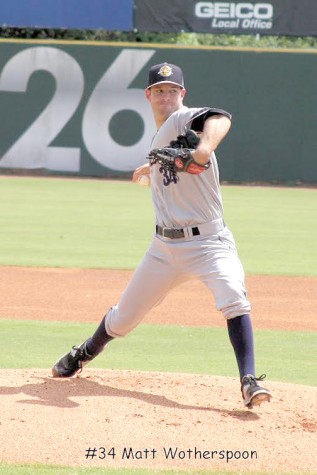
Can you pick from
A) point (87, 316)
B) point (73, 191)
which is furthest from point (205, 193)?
point (73, 191)

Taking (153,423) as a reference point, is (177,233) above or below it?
above

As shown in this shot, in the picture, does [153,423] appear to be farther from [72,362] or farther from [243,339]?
[72,362]

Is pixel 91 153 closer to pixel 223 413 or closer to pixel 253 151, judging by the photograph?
pixel 253 151

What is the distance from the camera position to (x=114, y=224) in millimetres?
15508

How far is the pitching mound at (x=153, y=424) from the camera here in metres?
4.71

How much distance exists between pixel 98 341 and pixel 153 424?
1.05 m

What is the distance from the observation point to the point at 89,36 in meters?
29.1

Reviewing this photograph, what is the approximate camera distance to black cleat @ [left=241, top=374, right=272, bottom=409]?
17.1 ft

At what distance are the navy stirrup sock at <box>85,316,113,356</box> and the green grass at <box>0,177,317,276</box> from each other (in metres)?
5.49

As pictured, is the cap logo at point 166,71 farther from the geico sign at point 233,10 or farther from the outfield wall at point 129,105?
the geico sign at point 233,10

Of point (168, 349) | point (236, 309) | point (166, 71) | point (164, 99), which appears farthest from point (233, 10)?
point (236, 309)

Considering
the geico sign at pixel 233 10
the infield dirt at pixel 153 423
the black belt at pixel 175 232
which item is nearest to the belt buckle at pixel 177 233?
the black belt at pixel 175 232

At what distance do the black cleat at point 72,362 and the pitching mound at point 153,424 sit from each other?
67mm

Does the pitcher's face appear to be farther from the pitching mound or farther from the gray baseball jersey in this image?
the pitching mound
